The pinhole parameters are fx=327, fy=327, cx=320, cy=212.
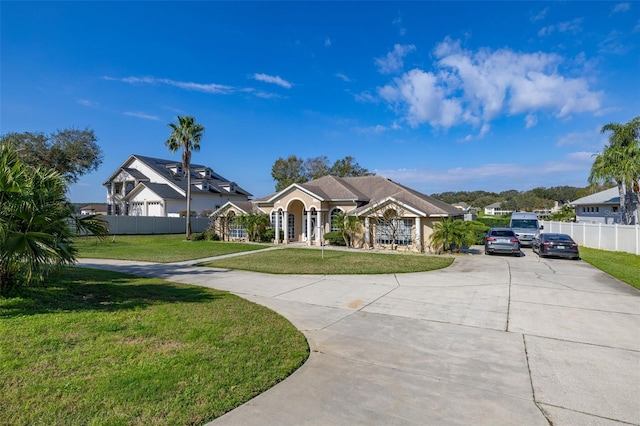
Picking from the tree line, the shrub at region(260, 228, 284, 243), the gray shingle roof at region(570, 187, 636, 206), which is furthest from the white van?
the tree line

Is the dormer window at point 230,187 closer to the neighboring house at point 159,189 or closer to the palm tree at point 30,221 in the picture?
the neighboring house at point 159,189

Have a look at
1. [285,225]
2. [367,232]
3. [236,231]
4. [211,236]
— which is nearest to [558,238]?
[367,232]

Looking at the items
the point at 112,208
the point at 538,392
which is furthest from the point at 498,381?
the point at 112,208

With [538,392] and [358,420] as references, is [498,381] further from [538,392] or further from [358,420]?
[358,420]

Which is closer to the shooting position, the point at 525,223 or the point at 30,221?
the point at 30,221

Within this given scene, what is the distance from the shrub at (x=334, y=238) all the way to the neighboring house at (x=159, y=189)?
23.1 meters

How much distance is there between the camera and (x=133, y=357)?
4.67 metres

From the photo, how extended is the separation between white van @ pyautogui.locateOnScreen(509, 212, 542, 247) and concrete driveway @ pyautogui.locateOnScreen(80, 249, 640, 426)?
44.2 feet

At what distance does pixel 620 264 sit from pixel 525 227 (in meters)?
9.43

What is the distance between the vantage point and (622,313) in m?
7.68

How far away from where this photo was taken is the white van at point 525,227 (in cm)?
2338

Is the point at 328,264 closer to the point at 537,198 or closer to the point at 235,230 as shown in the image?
the point at 235,230

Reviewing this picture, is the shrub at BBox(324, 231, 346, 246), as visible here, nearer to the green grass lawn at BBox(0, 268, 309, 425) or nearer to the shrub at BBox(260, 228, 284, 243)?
the shrub at BBox(260, 228, 284, 243)

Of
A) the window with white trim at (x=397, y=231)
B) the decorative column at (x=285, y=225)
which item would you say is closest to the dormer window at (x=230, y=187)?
the decorative column at (x=285, y=225)
